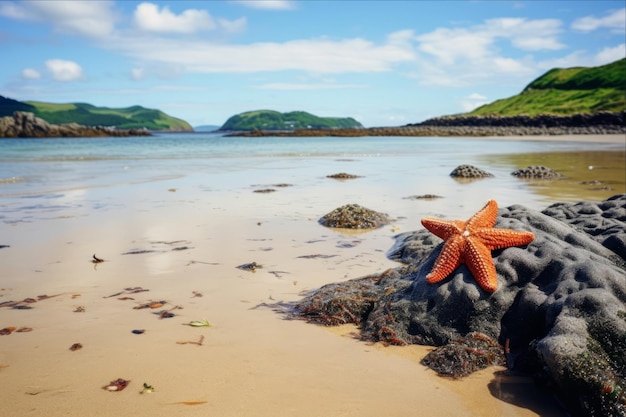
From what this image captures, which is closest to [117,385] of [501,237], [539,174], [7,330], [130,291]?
[7,330]

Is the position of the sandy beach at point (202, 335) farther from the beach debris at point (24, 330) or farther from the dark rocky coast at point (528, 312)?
the dark rocky coast at point (528, 312)

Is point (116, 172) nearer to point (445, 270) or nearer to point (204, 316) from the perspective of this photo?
point (204, 316)

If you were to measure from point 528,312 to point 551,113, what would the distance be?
99.8 meters

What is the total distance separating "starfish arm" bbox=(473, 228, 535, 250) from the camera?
4727 millimetres

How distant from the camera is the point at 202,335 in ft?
15.5

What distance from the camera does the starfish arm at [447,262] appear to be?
4.67 metres

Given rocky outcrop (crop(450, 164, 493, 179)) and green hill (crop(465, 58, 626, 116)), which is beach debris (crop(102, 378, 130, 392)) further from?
green hill (crop(465, 58, 626, 116))

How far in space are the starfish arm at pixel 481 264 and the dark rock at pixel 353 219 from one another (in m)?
5.18

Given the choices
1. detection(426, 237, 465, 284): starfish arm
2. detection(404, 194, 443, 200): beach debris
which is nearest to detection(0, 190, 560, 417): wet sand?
detection(426, 237, 465, 284): starfish arm

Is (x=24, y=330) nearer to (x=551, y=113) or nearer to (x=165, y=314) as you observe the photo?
(x=165, y=314)

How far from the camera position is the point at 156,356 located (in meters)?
4.27

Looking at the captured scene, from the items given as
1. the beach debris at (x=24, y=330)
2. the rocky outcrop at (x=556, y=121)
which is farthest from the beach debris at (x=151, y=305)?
the rocky outcrop at (x=556, y=121)

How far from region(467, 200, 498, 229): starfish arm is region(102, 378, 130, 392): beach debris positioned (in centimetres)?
342

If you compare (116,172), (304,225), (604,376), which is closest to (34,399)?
(604,376)
